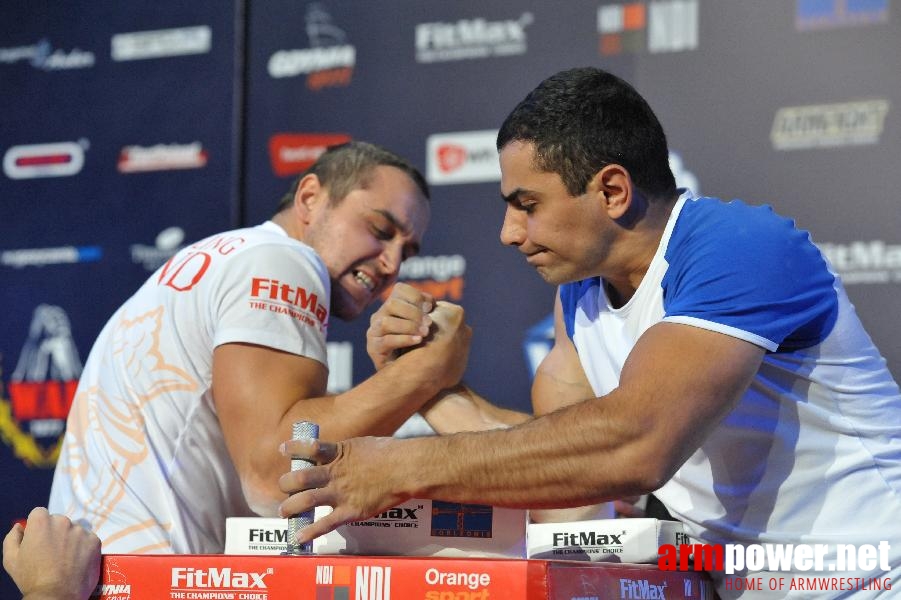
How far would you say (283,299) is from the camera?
6.16 ft

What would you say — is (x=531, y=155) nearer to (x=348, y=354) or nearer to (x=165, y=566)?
(x=165, y=566)

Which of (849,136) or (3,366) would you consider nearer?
(849,136)

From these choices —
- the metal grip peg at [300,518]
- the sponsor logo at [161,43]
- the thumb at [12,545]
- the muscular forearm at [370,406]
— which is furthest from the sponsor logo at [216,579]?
the sponsor logo at [161,43]

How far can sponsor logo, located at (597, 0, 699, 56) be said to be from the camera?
314cm

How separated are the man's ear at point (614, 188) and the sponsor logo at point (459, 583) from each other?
0.69 m

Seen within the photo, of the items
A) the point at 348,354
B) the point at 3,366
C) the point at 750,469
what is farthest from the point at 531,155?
the point at 3,366

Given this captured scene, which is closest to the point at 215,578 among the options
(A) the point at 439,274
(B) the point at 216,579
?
(B) the point at 216,579

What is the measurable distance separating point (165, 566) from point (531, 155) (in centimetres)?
80

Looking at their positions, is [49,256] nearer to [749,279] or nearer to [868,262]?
[868,262]

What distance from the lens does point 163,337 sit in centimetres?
196

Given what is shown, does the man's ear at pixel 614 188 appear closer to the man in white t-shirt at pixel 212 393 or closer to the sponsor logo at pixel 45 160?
the man in white t-shirt at pixel 212 393

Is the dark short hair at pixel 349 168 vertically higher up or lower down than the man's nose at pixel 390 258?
higher up

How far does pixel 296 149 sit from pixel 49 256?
0.99 metres

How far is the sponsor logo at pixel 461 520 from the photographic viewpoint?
1502mm
